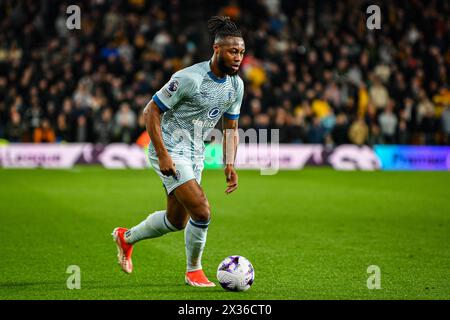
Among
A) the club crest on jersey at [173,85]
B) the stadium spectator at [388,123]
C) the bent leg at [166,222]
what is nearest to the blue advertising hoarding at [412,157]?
the stadium spectator at [388,123]

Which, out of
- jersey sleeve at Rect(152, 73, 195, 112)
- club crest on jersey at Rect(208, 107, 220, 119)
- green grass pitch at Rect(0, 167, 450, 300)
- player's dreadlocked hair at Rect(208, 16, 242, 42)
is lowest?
green grass pitch at Rect(0, 167, 450, 300)

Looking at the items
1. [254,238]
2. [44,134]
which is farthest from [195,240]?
[44,134]

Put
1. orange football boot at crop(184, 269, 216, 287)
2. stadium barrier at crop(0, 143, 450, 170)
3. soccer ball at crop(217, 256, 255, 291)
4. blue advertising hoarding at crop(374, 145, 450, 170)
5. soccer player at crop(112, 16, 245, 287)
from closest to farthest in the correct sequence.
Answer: soccer ball at crop(217, 256, 255, 291), soccer player at crop(112, 16, 245, 287), orange football boot at crop(184, 269, 216, 287), stadium barrier at crop(0, 143, 450, 170), blue advertising hoarding at crop(374, 145, 450, 170)

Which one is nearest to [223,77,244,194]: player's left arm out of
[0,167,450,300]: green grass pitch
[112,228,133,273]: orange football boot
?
[0,167,450,300]: green grass pitch

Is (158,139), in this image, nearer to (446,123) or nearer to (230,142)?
(230,142)

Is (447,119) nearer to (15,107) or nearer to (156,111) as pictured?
(15,107)

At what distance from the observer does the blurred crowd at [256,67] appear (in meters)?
21.7

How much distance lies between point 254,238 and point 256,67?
45.0 ft

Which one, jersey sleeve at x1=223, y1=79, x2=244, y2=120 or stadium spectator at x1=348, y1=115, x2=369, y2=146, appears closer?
jersey sleeve at x1=223, y1=79, x2=244, y2=120

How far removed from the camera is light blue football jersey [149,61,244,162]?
6.73 meters

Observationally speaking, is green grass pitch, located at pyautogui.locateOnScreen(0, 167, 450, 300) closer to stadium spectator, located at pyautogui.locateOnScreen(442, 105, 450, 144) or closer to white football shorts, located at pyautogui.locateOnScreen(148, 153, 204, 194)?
white football shorts, located at pyautogui.locateOnScreen(148, 153, 204, 194)

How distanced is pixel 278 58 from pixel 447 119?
5.09 meters

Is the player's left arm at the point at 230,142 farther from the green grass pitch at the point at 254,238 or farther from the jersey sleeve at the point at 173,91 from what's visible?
the green grass pitch at the point at 254,238
